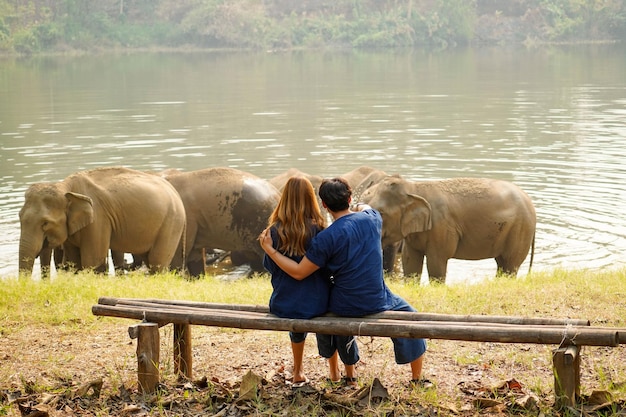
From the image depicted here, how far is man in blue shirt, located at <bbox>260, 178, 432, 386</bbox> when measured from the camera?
17.9ft

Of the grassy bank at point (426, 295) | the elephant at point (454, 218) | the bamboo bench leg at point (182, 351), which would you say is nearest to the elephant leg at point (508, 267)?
the elephant at point (454, 218)

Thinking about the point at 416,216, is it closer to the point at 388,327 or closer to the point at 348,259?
the point at 348,259

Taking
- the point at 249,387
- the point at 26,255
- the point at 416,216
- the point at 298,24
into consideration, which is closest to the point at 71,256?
the point at 26,255

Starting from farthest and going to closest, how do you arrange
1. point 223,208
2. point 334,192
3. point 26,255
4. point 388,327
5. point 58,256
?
point 223,208
point 58,256
point 26,255
point 334,192
point 388,327

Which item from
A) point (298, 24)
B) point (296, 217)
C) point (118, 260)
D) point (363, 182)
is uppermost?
point (298, 24)

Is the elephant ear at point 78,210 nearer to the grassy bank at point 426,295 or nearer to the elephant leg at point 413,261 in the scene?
the grassy bank at point 426,295

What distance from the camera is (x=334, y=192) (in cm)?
545

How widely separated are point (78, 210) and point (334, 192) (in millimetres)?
5343

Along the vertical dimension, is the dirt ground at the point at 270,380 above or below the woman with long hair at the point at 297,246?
below

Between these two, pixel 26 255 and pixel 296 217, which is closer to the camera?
pixel 296 217

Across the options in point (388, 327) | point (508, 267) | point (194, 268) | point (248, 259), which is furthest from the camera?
point (248, 259)

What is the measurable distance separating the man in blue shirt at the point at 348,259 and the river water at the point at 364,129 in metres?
6.11

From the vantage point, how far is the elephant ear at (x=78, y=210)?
10125 millimetres

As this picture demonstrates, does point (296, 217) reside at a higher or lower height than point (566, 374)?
higher
